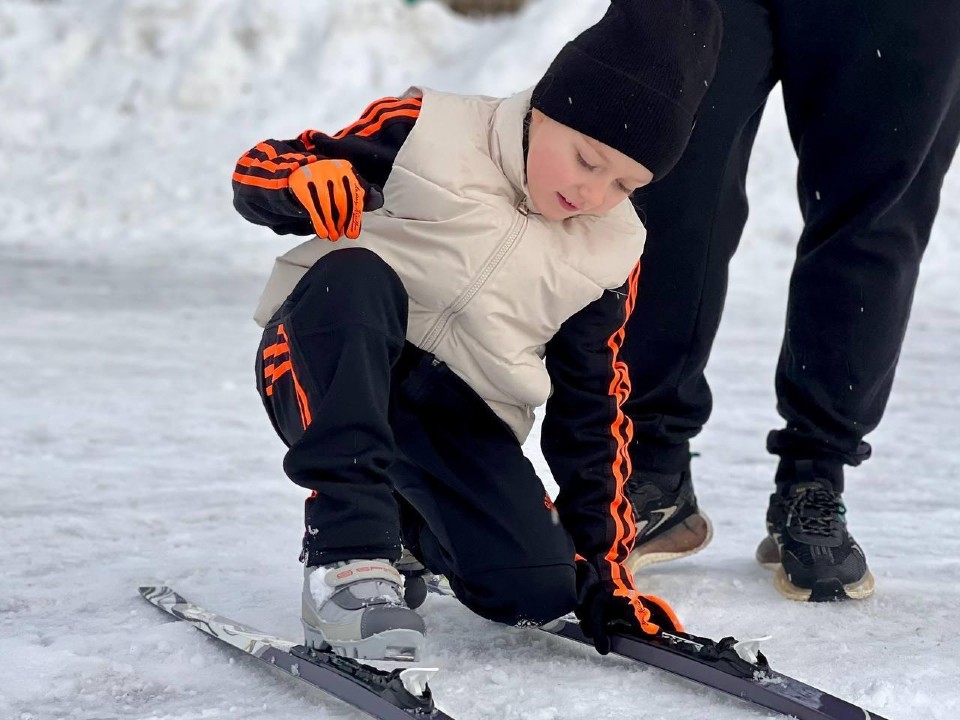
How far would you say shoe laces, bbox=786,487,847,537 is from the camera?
232 cm

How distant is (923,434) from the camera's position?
372 centimetres

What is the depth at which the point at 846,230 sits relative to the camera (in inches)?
91.2

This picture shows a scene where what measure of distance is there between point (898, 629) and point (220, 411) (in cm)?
223

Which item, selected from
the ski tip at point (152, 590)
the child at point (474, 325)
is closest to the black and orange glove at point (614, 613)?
the child at point (474, 325)

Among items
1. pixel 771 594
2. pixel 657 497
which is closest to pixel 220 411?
pixel 657 497

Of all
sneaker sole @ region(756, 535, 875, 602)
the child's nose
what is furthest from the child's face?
sneaker sole @ region(756, 535, 875, 602)

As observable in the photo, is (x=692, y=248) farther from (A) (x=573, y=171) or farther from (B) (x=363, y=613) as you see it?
(B) (x=363, y=613)

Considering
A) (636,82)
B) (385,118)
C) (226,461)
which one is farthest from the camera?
(226,461)

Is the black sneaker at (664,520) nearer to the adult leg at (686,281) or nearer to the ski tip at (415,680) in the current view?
the adult leg at (686,281)

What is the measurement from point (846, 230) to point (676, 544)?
68cm

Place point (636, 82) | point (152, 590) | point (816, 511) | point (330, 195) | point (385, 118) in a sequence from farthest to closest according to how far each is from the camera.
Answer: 1. point (816, 511)
2. point (152, 590)
3. point (385, 118)
4. point (636, 82)
5. point (330, 195)

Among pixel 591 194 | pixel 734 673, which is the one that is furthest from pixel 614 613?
pixel 591 194

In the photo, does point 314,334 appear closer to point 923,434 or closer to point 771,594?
point 771,594

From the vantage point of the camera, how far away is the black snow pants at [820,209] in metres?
2.23
